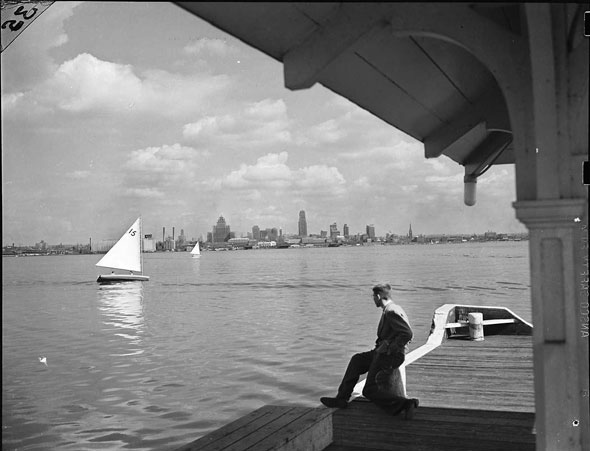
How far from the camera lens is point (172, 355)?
67.8ft

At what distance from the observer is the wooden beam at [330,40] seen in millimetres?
2238

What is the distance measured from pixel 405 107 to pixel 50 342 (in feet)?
74.0

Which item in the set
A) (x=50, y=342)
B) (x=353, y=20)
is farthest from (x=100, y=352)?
(x=353, y=20)

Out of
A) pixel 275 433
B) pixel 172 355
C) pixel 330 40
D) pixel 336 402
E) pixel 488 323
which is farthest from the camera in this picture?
pixel 172 355

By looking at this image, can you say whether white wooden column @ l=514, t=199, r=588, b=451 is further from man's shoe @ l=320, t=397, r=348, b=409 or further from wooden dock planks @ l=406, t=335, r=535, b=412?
wooden dock planks @ l=406, t=335, r=535, b=412

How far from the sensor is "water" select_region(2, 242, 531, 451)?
39.3 ft

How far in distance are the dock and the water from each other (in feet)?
16.5

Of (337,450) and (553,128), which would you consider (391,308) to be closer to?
(337,450)

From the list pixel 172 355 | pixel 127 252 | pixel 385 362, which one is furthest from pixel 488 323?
pixel 127 252

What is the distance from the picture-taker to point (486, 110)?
4035 mm

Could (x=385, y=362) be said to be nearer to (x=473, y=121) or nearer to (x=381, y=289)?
(x=381, y=289)

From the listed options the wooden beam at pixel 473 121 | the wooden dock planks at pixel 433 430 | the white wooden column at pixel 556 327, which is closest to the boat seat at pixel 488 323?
the wooden dock planks at pixel 433 430

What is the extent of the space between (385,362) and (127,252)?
43679 mm

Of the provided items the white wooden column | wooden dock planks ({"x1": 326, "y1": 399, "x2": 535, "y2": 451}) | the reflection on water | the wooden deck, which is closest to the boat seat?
the wooden deck
